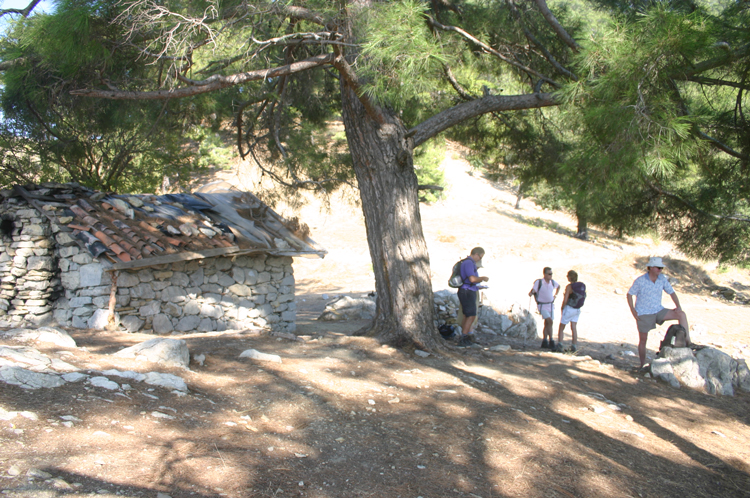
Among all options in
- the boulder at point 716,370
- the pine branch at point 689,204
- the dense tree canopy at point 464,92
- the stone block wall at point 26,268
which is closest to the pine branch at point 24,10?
the dense tree canopy at point 464,92

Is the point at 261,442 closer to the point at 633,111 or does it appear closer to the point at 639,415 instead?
the point at 639,415

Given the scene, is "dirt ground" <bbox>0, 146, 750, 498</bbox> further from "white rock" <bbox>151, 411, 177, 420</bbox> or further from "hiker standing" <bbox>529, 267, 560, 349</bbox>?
"hiker standing" <bbox>529, 267, 560, 349</bbox>

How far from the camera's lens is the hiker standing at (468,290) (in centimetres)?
708

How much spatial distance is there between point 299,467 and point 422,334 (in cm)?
339

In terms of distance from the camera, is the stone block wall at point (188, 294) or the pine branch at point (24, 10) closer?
the pine branch at point (24, 10)

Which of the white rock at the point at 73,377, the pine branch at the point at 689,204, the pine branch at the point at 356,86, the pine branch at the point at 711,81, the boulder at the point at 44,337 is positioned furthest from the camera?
the pine branch at the point at 689,204

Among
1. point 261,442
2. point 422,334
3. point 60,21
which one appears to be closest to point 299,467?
point 261,442

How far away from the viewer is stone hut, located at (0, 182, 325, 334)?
277 inches

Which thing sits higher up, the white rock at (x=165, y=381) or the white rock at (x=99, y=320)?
the white rock at (x=165, y=381)

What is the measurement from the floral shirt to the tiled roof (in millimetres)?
5543

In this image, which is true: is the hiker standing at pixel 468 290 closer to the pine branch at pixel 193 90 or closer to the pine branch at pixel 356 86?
the pine branch at pixel 356 86

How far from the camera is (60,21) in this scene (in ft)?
15.6

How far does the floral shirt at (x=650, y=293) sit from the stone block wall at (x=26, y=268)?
7941 mm

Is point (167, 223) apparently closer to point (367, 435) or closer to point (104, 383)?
point (104, 383)
